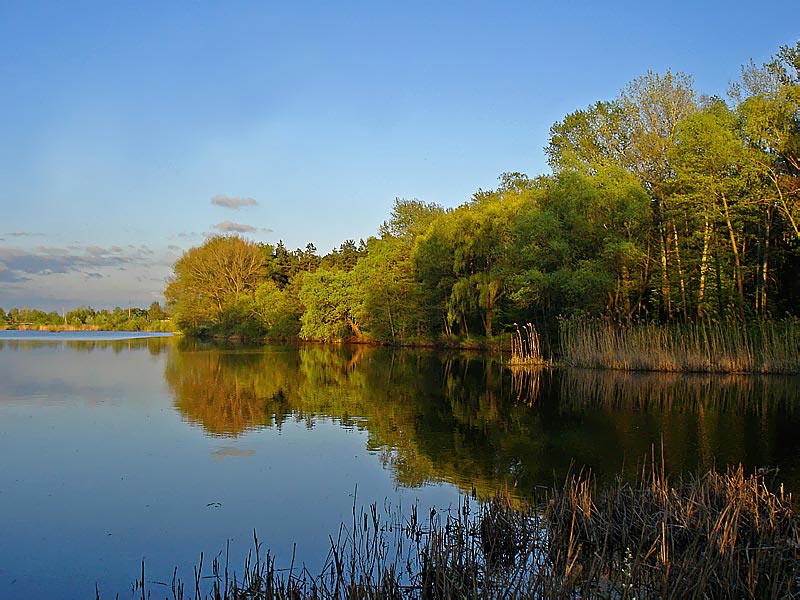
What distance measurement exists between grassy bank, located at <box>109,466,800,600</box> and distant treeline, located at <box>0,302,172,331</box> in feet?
297

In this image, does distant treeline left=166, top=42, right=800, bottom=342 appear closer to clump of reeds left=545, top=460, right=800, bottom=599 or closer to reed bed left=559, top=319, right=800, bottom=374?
reed bed left=559, top=319, right=800, bottom=374

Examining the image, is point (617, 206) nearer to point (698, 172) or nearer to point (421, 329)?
point (698, 172)

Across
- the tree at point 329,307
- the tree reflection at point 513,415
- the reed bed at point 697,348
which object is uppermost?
the tree at point 329,307

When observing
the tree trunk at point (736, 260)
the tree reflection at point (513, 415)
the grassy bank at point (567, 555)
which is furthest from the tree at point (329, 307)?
the grassy bank at point (567, 555)

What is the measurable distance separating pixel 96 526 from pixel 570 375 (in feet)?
58.7

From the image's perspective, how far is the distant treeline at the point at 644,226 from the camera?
22797 mm

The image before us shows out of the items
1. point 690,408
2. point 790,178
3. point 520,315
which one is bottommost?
point 690,408

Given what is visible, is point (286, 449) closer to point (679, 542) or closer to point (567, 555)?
point (567, 555)

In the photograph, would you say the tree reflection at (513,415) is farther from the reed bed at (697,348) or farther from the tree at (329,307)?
the tree at (329,307)

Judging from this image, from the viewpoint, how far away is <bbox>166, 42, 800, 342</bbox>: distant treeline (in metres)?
22.8

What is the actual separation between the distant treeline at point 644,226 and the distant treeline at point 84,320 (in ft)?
214

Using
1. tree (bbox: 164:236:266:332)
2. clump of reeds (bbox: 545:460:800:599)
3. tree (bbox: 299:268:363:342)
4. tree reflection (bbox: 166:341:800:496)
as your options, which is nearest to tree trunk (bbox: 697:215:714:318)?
tree reflection (bbox: 166:341:800:496)

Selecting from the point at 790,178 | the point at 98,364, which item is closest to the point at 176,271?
the point at 98,364

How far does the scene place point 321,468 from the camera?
921 cm
